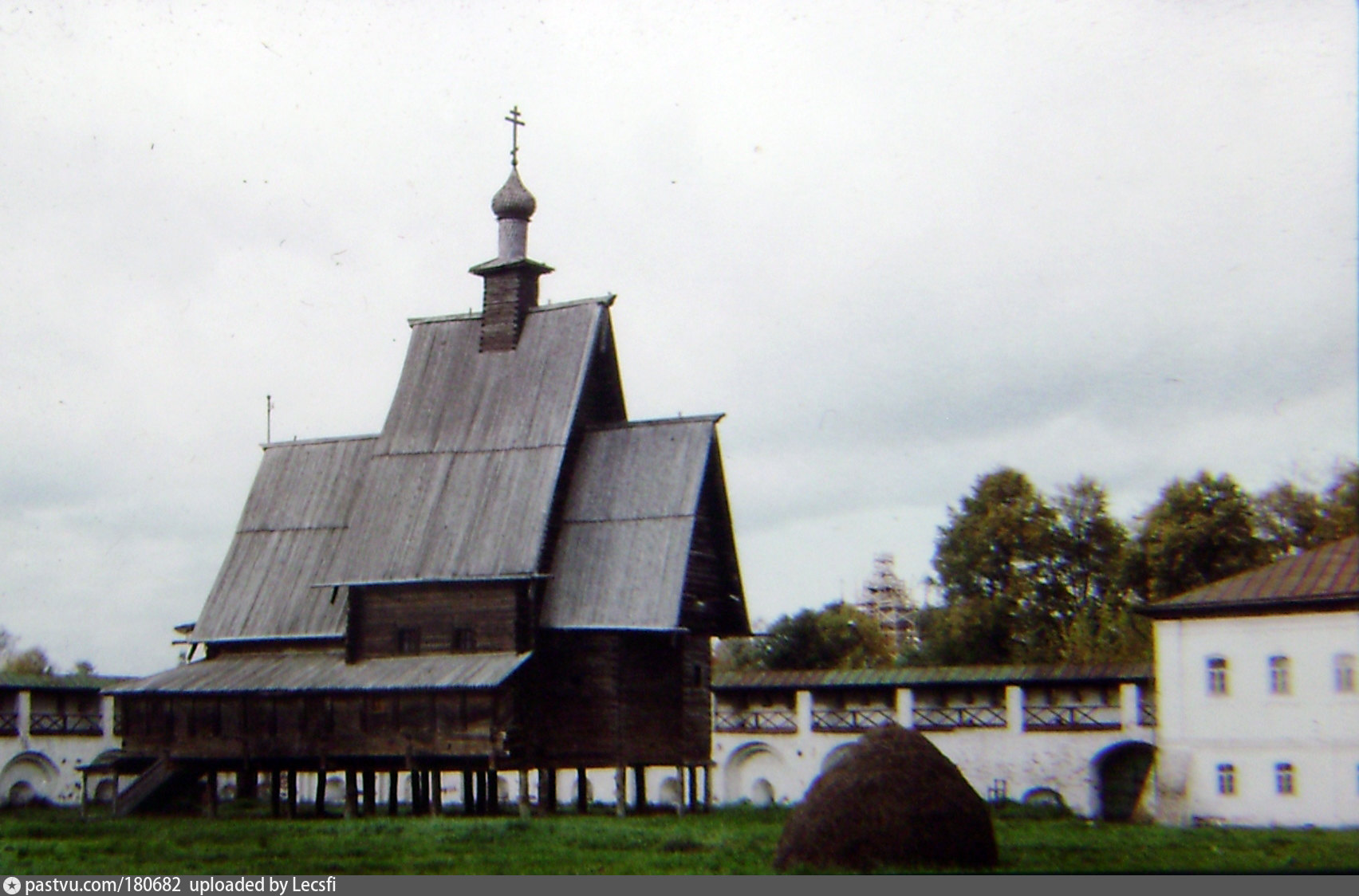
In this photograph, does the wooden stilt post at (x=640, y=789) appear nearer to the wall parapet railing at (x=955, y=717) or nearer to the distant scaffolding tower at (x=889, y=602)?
the wall parapet railing at (x=955, y=717)

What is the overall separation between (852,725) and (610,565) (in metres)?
12.0

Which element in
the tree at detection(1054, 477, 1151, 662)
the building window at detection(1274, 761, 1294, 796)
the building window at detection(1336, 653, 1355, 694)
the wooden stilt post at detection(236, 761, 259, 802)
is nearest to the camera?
the building window at detection(1336, 653, 1355, 694)

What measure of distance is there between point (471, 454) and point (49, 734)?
728 inches

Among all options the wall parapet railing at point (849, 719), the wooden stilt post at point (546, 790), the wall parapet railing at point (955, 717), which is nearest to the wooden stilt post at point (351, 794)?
the wooden stilt post at point (546, 790)

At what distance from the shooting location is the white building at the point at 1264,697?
27797mm

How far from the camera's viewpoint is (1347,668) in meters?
27.6

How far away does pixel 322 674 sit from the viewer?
34.1 metres

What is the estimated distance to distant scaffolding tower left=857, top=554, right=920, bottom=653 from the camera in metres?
85.2

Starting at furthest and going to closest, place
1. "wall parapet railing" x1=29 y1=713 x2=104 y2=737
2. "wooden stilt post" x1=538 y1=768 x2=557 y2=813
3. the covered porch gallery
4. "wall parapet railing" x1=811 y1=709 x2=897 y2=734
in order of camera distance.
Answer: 1. "wall parapet railing" x1=29 y1=713 x2=104 y2=737
2. "wall parapet railing" x1=811 y1=709 x2=897 y2=734
3. "wooden stilt post" x1=538 y1=768 x2=557 y2=813
4. the covered porch gallery

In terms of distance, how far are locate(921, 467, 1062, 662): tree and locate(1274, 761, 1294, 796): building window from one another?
22.9 m

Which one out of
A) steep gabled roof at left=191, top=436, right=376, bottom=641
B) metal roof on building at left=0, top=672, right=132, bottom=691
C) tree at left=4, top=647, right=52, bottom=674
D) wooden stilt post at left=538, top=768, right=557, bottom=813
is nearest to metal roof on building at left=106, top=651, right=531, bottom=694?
steep gabled roof at left=191, top=436, right=376, bottom=641

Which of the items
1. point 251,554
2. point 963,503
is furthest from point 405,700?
point 963,503

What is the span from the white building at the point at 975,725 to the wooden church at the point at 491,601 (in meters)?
7.09

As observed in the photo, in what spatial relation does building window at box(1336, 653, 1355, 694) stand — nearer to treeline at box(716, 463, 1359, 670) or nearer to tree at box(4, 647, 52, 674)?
treeline at box(716, 463, 1359, 670)
